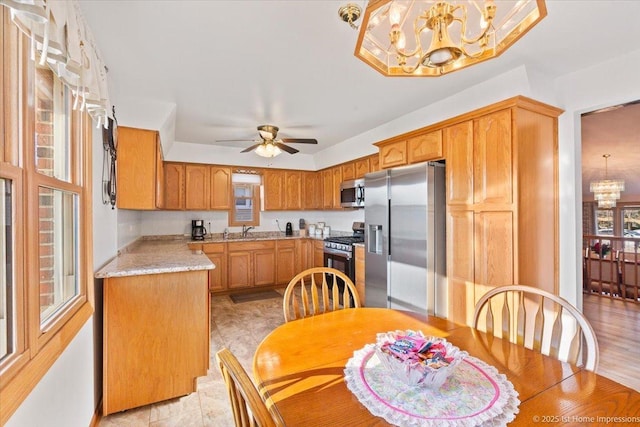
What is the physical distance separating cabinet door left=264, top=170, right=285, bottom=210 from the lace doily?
14.8 ft

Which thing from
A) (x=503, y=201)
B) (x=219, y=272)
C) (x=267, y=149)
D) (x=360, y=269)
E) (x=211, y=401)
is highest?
(x=267, y=149)

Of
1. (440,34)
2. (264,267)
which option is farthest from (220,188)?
(440,34)

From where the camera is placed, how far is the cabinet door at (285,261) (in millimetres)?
5102

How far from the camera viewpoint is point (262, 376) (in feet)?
3.34

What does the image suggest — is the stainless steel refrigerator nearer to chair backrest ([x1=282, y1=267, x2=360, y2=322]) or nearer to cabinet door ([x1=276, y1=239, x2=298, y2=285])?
chair backrest ([x1=282, y1=267, x2=360, y2=322])

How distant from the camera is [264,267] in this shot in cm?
498

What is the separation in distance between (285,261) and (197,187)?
75.6 inches

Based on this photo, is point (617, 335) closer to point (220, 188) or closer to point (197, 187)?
point (220, 188)

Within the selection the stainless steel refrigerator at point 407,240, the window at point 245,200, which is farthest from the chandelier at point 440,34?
the window at point 245,200

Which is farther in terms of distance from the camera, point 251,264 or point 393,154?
point 251,264

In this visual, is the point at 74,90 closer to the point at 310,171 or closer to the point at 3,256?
the point at 3,256

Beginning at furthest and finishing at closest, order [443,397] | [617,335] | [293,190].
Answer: [293,190]
[617,335]
[443,397]

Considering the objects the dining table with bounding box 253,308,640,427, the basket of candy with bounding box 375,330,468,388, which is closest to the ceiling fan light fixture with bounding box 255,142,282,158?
the dining table with bounding box 253,308,640,427

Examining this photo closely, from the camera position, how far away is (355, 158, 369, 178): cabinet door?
435 cm
